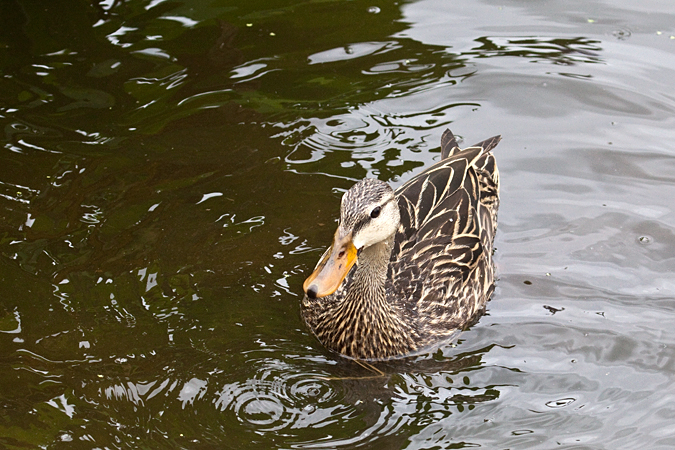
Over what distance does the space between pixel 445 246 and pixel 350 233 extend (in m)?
1.42

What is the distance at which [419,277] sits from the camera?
241 inches

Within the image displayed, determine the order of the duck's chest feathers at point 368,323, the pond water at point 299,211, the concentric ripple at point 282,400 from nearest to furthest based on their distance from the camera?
the concentric ripple at point 282,400
the pond water at point 299,211
the duck's chest feathers at point 368,323

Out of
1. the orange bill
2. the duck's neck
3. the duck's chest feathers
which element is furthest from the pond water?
the orange bill

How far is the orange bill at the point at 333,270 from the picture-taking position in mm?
5016

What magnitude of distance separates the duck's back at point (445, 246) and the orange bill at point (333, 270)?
1.04m

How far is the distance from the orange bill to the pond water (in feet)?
2.73

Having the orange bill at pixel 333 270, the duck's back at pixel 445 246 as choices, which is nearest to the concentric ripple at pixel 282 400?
the orange bill at pixel 333 270

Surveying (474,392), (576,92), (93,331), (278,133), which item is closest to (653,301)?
(474,392)

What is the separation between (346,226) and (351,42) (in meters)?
4.65

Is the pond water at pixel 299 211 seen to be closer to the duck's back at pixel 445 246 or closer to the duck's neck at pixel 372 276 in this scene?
the duck's back at pixel 445 246

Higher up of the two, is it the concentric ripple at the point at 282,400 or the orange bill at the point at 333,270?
the orange bill at the point at 333,270

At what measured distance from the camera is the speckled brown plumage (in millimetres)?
5852

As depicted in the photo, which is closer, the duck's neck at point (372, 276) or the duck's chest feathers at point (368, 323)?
the duck's neck at point (372, 276)

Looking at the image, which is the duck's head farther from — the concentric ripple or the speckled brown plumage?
the concentric ripple
